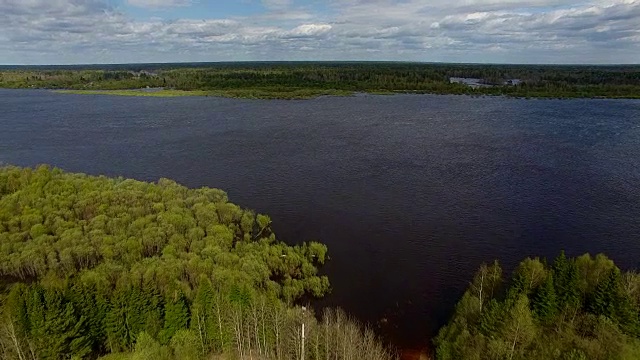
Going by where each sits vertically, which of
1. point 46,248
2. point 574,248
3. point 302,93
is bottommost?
point 574,248

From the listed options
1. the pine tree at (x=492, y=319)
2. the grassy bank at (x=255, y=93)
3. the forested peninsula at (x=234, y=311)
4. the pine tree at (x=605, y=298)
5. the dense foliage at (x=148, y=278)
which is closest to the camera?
the forested peninsula at (x=234, y=311)

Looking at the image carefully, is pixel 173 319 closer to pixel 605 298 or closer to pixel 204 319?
pixel 204 319

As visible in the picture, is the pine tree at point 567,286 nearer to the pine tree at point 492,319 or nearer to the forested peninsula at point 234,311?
the forested peninsula at point 234,311

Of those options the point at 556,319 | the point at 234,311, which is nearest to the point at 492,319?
the point at 556,319

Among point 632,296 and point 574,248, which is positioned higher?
point 632,296

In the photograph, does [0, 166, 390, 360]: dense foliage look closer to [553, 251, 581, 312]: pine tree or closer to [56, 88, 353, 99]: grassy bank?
[553, 251, 581, 312]: pine tree

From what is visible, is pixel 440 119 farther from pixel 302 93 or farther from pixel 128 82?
pixel 128 82

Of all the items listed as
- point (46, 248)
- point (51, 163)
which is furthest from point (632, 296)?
point (51, 163)

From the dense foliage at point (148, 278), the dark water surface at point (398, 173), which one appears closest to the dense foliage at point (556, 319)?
the dense foliage at point (148, 278)
